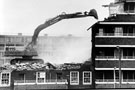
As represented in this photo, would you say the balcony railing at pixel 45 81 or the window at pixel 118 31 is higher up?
the window at pixel 118 31

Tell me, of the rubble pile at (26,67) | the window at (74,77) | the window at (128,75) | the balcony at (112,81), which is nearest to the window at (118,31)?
the window at (128,75)

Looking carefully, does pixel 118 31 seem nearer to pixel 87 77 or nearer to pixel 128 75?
pixel 128 75

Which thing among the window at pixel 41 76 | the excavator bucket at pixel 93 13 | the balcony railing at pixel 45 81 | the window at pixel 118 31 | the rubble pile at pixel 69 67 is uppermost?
the excavator bucket at pixel 93 13

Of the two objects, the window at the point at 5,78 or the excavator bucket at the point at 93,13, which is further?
the excavator bucket at the point at 93,13

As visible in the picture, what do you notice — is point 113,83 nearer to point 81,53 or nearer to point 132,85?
point 132,85

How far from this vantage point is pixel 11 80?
107ft

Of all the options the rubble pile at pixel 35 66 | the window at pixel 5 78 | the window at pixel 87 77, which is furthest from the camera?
the window at pixel 87 77

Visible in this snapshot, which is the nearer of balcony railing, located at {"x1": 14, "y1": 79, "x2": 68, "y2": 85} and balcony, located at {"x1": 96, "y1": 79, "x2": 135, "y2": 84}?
balcony railing, located at {"x1": 14, "y1": 79, "x2": 68, "y2": 85}

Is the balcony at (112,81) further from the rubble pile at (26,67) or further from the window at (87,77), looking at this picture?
the rubble pile at (26,67)

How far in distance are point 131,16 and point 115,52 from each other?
14.8ft

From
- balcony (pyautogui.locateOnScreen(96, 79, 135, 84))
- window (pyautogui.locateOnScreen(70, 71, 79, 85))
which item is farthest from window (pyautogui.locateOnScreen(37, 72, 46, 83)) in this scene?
balcony (pyautogui.locateOnScreen(96, 79, 135, 84))

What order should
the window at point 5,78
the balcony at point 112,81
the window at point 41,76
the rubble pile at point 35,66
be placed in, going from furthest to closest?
1. the rubble pile at point 35,66
2. the window at point 41,76
3. the balcony at point 112,81
4. the window at point 5,78

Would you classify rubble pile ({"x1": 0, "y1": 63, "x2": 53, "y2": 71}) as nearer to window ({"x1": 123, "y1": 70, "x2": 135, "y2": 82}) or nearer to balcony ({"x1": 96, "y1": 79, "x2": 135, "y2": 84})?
balcony ({"x1": 96, "y1": 79, "x2": 135, "y2": 84})

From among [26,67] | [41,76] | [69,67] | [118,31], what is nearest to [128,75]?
[118,31]
